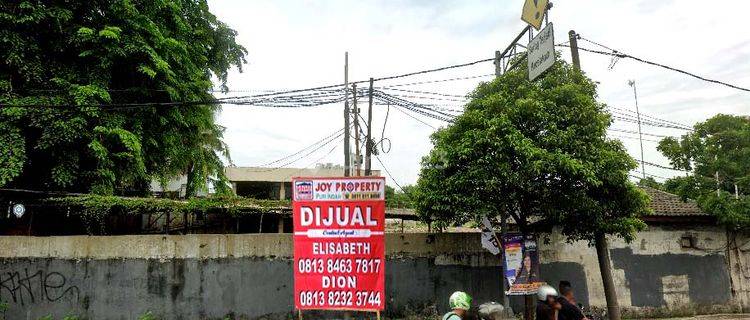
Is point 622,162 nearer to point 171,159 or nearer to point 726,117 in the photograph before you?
point 726,117

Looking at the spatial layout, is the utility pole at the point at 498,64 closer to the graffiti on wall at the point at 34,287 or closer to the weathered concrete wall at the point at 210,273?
the weathered concrete wall at the point at 210,273

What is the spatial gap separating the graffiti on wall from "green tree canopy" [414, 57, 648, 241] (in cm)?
806

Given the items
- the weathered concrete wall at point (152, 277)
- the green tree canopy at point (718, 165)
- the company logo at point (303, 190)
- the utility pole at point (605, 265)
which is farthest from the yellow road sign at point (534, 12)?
the green tree canopy at point (718, 165)

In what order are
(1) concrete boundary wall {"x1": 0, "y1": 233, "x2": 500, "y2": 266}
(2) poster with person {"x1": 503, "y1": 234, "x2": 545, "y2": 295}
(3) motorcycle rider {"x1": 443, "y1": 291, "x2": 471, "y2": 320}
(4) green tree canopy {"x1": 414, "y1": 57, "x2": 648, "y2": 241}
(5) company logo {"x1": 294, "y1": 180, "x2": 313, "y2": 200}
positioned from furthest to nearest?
(1) concrete boundary wall {"x1": 0, "y1": 233, "x2": 500, "y2": 266} < (2) poster with person {"x1": 503, "y1": 234, "x2": 545, "y2": 295} < (4) green tree canopy {"x1": 414, "y1": 57, "x2": 648, "y2": 241} < (5) company logo {"x1": 294, "y1": 180, "x2": 313, "y2": 200} < (3) motorcycle rider {"x1": 443, "y1": 291, "x2": 471, "y2": 320}

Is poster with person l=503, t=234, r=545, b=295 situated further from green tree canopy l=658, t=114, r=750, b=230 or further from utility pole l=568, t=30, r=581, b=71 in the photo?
green tree canopy l=658, t=114, r=750, b=230

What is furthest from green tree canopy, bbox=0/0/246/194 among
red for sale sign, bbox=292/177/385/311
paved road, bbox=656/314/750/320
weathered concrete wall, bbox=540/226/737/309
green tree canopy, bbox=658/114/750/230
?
paved road, bbox=656/314/750/320

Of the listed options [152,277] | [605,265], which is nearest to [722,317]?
[605,265]

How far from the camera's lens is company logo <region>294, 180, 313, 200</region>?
23.1 feet

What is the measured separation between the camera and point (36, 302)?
34.7 feet

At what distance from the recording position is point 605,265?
33.4ft

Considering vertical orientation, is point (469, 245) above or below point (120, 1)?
below

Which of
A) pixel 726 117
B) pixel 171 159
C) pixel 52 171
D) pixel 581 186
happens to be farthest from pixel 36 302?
pixel 726 117

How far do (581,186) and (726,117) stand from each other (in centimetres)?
762

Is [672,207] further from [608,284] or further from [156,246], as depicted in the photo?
[156,246]
